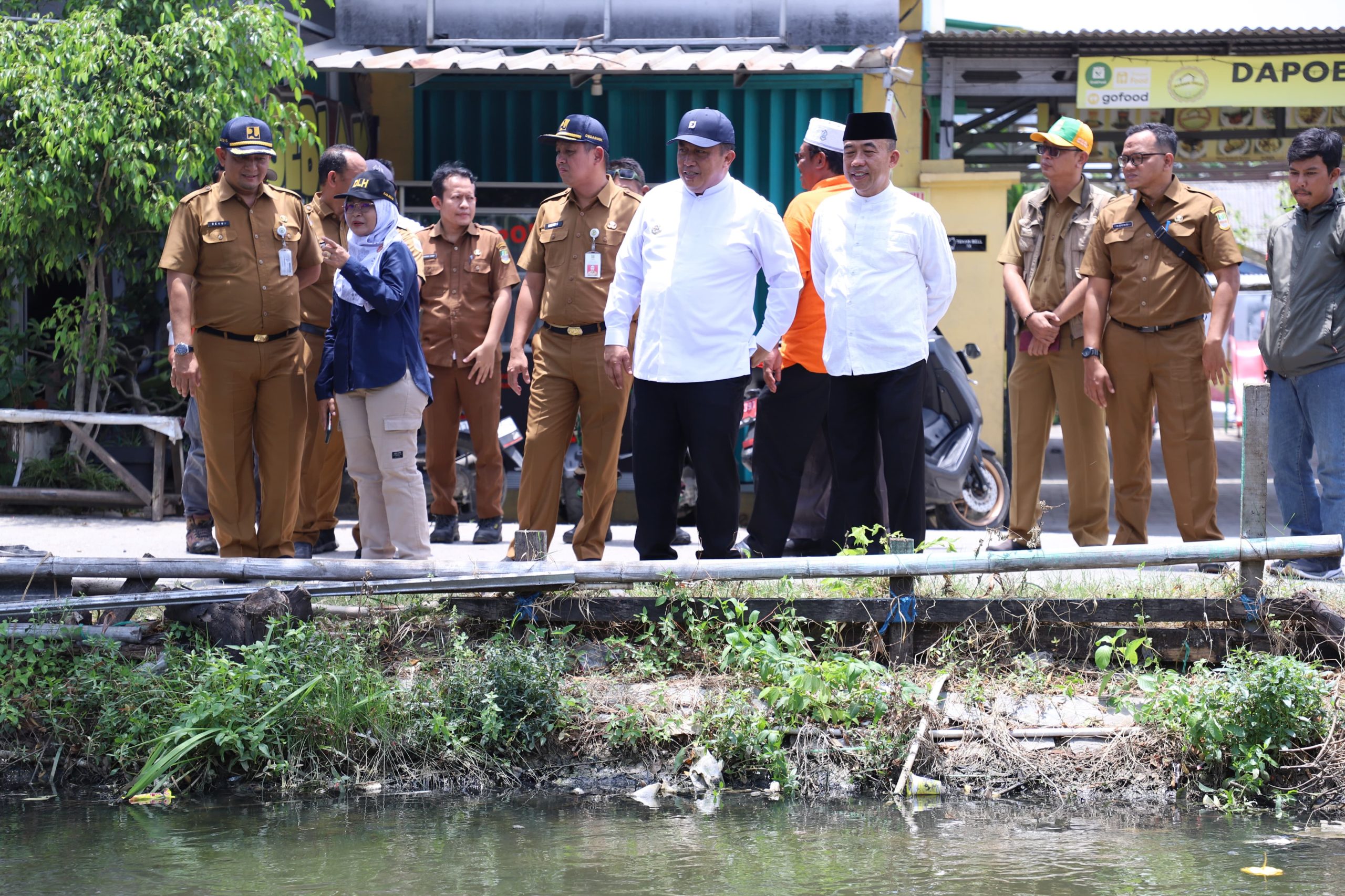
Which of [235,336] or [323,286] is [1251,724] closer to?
[235,336]

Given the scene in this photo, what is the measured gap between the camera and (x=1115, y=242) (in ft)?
21.0

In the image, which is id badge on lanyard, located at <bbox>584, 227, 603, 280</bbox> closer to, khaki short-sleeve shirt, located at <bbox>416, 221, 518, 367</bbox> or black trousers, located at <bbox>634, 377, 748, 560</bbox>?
black trousers, located at <bbox>634, 377, 748, 560</bbox>

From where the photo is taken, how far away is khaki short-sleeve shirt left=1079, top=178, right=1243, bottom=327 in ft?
20.6

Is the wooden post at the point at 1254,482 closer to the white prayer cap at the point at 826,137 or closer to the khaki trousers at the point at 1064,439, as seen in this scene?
the khaki trousers at the point at 1064,439

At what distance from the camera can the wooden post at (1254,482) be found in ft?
16.9

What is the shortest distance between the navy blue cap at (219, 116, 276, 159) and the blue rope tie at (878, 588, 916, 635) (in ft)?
10.7

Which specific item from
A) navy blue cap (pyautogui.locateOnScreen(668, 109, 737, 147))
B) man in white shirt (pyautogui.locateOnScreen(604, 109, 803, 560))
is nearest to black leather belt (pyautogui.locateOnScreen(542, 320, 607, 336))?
man in white shirt (pyautogui.locateOnScreen(604, 109, 803, 560))

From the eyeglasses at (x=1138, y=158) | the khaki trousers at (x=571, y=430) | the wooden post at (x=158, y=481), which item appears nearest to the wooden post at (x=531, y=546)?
the khaki trousers at (x=571, y=430)

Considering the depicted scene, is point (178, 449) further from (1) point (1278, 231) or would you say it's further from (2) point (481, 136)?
(1) point (1278, 231)

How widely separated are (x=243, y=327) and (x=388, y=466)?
88cm

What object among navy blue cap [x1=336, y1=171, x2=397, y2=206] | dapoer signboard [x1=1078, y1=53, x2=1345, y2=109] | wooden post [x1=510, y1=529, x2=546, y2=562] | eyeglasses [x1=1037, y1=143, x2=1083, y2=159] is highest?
dapoer signboard [x1=1078, y1=53, x2=1345, y2=109]

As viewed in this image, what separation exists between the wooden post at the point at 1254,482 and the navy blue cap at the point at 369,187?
3670 mm

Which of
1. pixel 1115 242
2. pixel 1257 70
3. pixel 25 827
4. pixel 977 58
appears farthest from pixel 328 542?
pixel 1257 70

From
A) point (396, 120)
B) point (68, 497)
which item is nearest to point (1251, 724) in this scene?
point (68, 497)
